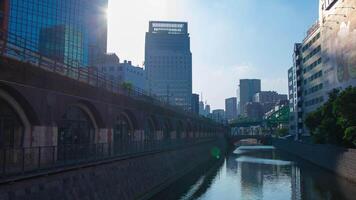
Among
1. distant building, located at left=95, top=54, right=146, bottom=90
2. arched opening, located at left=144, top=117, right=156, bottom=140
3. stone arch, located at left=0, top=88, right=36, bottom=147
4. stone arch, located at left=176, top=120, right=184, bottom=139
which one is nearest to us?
stone arch, located at left=0, top=88, right=36, bottom=147

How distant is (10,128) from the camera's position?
1196 inches

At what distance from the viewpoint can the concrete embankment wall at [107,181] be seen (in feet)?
78.1

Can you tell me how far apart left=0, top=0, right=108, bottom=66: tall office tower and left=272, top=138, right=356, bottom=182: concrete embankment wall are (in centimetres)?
7293

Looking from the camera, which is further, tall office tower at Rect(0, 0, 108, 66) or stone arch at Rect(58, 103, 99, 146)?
tall office tower at Rect(0, 0, 108, 66)

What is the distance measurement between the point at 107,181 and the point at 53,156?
328 inches

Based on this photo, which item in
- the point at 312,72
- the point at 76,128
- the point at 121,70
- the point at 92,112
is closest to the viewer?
the point at 92,112

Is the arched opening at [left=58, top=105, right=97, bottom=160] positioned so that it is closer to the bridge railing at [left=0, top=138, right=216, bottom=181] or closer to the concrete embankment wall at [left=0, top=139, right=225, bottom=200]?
the bridge railing at [left=0, top=138, right=216, bottom=181]

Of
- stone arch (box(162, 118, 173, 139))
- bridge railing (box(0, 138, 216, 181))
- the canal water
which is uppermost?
stone arch (box(162, 118, 173, 139))

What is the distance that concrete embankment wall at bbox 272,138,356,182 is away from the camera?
58850 millimetres

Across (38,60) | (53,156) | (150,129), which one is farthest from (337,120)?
(38,60)

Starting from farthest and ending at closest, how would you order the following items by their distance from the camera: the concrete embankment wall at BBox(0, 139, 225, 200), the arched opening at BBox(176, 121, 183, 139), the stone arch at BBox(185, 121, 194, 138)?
the stone arch at BBox(185, 121, 194, 138) → the arched opening at BBox(176, 121, 183, 139) → the concrete embankment wall at BBox(0, 139, 225, 200)

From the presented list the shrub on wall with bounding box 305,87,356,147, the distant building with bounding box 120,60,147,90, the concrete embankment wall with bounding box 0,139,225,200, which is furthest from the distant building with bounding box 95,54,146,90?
the concrete embankment wall with bounding box 0,139,225,200

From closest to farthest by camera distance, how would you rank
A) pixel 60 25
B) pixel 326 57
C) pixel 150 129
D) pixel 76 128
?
pixel 76 128
pixel 150 129
pixel 326 57
pixel 60 25

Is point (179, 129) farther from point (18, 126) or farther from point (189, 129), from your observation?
point (18, 126)
